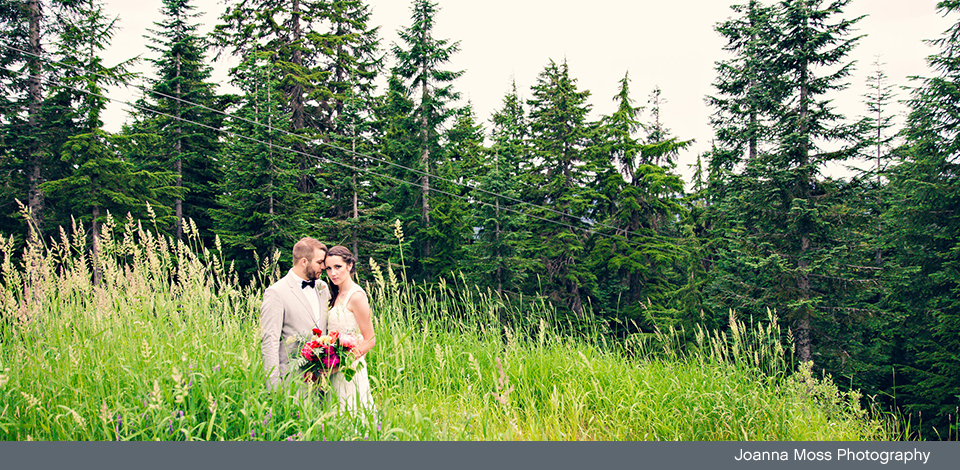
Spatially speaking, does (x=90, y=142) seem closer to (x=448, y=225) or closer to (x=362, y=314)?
(x=448, y=225)

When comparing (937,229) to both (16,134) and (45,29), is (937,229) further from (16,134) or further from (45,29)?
(16,134)

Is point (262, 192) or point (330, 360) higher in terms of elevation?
point (262, 192)

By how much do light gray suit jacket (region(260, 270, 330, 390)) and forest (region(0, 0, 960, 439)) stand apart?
23.6 ft

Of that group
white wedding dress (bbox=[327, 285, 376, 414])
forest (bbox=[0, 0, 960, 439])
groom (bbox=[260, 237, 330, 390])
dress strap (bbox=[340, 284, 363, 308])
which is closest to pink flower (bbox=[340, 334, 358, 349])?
white wedding dress (bbox=[327, 285, 376, 414])

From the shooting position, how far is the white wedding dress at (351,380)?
2.32 meters

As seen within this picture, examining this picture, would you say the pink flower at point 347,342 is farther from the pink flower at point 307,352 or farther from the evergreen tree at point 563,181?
the evergreen tree at point 563,181

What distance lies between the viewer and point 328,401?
2309 millimetres

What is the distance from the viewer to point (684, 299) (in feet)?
53.8

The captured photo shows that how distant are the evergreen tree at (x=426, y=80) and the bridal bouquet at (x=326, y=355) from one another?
1452cm

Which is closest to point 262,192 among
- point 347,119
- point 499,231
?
point 347,119

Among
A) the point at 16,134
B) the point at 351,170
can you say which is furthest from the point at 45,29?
the point at 351,170

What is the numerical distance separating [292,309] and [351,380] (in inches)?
21.2

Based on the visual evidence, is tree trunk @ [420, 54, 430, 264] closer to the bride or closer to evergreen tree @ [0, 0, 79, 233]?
evergreen tree @ [0, 0, 79, 233]

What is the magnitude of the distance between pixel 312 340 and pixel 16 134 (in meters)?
17.1
